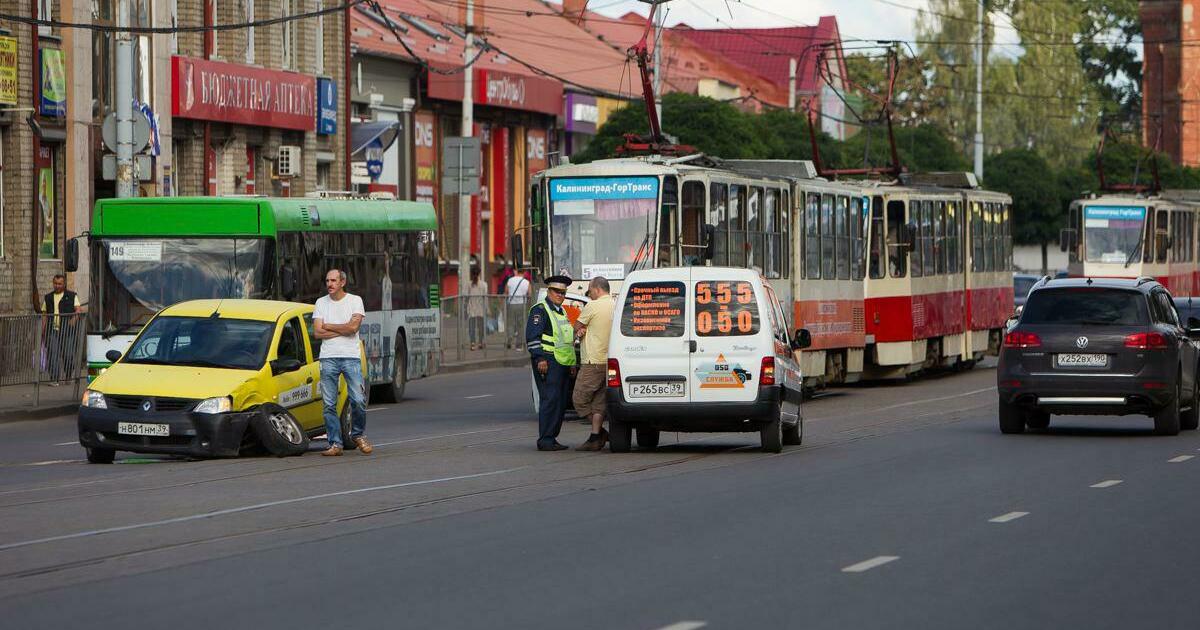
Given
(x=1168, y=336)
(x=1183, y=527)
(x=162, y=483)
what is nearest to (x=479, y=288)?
(x=1168, y=336)

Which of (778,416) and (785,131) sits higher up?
(785,131)

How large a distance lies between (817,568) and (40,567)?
13.7 ft

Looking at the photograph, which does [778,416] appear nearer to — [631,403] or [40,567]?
[631,403]

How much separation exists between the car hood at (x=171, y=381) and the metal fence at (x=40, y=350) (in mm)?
9274

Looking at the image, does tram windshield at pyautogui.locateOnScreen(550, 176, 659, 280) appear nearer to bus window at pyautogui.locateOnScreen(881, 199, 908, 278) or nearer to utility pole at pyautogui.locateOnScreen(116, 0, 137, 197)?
utility pole at pyautogui.locateOnScreen(116, 0, 137, 197)

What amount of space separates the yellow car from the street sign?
72.4 ft

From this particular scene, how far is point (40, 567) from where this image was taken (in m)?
11.7

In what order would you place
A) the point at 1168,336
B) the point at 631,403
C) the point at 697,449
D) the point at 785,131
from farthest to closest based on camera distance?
the point at 785,131, the point at 1168,336, the point at 697,449, the point at 631,403

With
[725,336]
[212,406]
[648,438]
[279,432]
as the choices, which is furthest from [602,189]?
[212,406]

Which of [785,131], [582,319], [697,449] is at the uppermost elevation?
[785,131]

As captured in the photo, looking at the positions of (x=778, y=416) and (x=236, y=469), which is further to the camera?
(x=778, y=416)

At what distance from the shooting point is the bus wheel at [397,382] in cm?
3116

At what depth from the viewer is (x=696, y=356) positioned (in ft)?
64.4

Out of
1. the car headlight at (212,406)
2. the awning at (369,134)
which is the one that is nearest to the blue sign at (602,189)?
the car headlight at (212,406)
